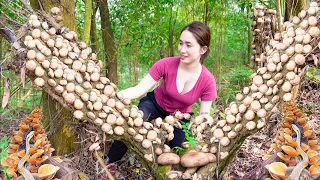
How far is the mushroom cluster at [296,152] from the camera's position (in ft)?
3.59

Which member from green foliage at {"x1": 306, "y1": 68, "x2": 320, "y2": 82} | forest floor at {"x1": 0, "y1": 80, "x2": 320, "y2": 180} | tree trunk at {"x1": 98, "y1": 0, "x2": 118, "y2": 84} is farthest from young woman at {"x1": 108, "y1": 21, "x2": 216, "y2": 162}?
tree trunk at {"x1": 98, "y1": 0, "x2": 118, "y2": 84}

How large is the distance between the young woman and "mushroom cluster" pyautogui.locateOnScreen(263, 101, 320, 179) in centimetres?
68

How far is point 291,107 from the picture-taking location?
1293 millimetres

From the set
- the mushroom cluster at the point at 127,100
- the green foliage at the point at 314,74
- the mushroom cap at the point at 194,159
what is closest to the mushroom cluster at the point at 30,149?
the mushroom cluster at the point at 127,100

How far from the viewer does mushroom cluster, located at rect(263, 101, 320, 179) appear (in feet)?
3.59

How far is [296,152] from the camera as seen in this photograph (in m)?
1.12

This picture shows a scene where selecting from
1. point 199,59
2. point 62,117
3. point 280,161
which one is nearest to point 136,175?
point 62,117

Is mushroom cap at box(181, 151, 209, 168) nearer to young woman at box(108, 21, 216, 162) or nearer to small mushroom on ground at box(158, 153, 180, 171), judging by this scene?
small mushroom on ground at box(158, 153, 180, 171)

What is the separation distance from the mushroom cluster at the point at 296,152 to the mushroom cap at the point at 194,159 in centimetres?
29

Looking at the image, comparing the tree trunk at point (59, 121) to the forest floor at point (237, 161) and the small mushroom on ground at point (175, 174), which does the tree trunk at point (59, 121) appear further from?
the small mushroom on ground at point (175, 174)

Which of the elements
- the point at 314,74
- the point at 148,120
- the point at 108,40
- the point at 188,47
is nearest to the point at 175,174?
the point at 148,120

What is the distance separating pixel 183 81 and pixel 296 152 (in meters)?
0.93

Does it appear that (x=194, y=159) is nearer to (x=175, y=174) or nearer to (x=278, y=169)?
(x=175, y=174)

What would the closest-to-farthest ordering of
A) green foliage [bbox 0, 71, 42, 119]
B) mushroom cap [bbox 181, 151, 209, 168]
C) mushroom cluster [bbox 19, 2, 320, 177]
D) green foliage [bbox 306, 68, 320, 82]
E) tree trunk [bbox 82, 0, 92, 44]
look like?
mushroom cluster [bbox 19, 2, 320, 177]
mushroom cap [bbox 181, 151, 209, 168]
green foliage [bbox 0, 71, 42, 119]
tree trunk [bbox 82, 0, 92, 44]
green foliage [bbox 306, 68, 320, 82]
